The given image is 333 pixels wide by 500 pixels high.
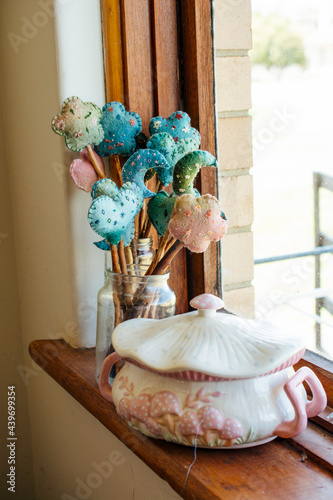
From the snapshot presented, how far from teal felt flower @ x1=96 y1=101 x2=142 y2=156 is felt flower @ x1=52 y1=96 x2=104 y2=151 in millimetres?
27

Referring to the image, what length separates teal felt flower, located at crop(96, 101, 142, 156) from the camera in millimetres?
879

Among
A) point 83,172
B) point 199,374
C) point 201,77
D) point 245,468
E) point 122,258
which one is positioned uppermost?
point 201,77

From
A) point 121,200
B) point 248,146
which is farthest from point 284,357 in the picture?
point 248,146

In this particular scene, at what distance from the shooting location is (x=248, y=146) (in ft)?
3.32

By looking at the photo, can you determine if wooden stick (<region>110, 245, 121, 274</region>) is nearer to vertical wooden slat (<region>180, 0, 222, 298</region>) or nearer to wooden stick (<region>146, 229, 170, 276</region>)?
wooden stick (<region>146, 229, 170, 276</region>)

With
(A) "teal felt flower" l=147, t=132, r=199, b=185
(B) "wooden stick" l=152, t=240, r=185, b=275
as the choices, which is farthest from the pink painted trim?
(A) "teal felt flower" l=147, t=132, r=199, b=185

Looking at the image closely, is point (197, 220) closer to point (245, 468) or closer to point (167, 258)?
point (167, 258)

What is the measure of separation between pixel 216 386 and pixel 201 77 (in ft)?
1.88

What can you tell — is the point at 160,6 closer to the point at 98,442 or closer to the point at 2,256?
the point at 2,256

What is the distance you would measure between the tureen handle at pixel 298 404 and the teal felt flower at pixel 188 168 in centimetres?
32

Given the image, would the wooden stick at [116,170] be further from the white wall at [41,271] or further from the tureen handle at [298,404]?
the tureen handle at [298,404]

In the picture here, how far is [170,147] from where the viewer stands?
0.85 metres

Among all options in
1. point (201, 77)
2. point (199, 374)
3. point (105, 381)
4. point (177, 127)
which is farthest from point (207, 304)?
point (201, 77)

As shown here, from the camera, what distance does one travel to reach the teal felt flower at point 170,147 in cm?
84
